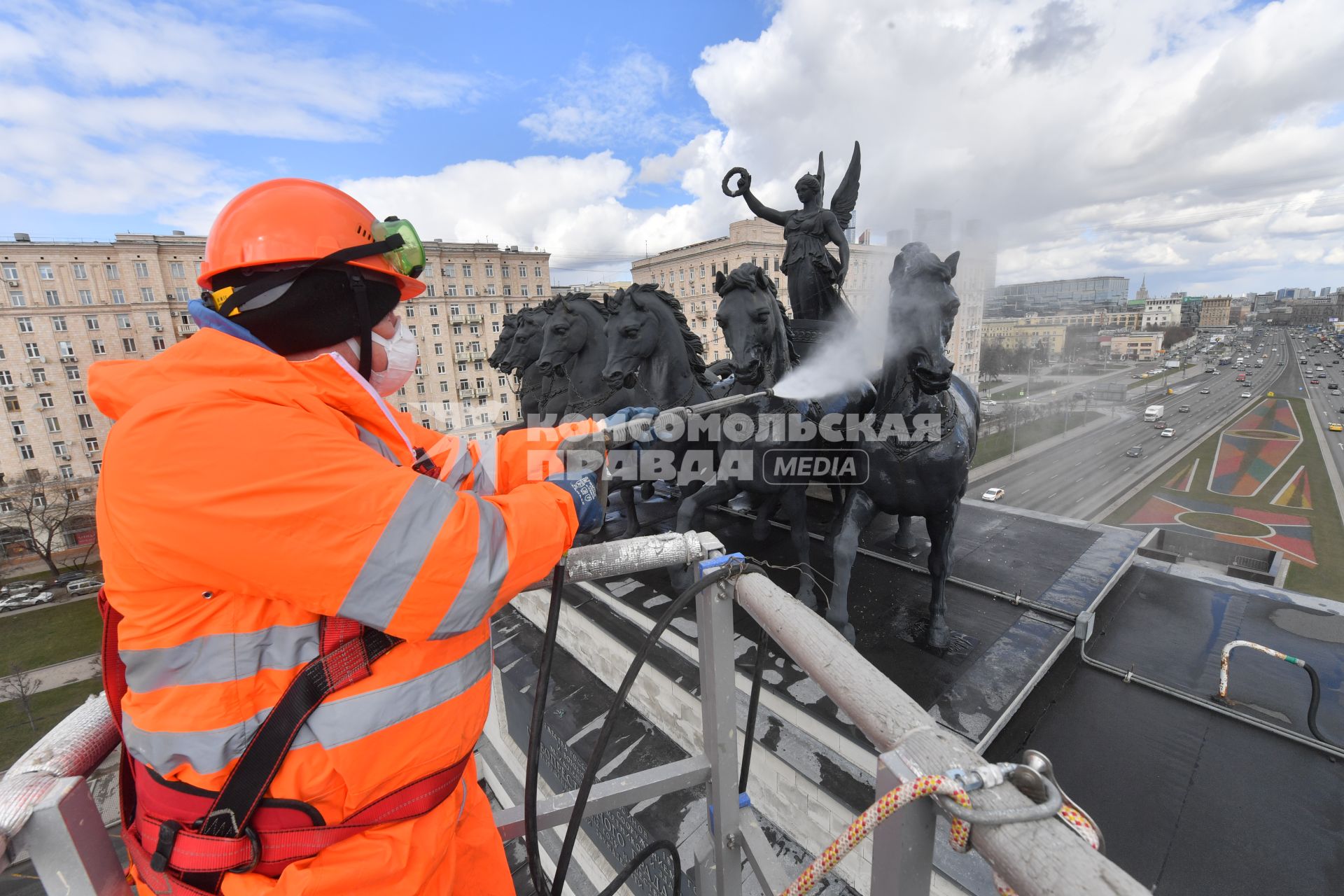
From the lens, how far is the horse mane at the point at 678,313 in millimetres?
7016

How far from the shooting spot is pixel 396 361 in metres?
1.90

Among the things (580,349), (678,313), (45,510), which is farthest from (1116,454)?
(45,510)

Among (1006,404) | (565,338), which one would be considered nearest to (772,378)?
(565,338)

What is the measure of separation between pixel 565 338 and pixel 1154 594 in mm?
8559

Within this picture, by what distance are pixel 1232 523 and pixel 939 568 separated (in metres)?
30.8

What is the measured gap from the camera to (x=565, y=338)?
8.77 metres

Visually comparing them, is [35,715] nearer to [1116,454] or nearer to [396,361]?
[396,361]

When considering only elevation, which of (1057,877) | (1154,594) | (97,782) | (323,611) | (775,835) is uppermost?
(323,611)

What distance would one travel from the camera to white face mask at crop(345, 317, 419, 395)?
6.07ft

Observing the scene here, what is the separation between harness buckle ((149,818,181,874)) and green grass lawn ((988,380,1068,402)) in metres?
50.0

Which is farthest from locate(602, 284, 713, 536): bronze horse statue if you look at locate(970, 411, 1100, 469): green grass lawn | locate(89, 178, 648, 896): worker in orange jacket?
locate(970, 411, 1100, 469): green grass lawn

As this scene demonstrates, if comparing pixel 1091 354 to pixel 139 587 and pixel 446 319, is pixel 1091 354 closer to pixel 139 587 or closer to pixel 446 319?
pixel 446 319

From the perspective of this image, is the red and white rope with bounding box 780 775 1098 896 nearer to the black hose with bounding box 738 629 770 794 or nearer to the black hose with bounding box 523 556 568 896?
the black hose with bounding box 738 629 770 794

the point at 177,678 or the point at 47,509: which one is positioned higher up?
the point at 177,678
